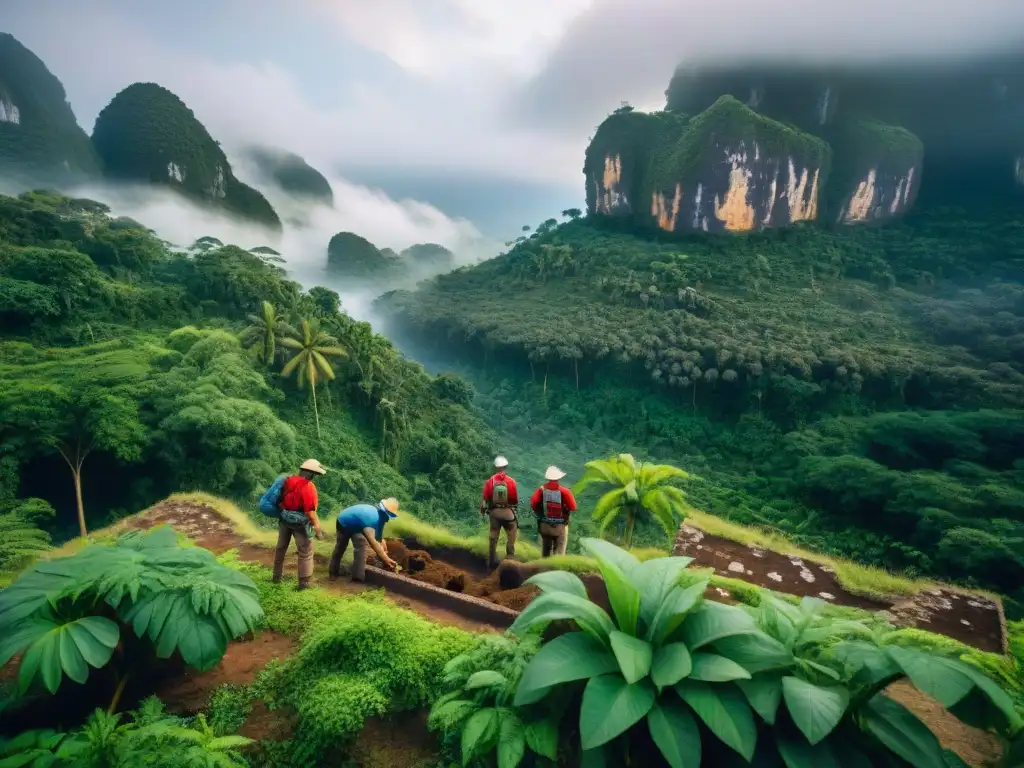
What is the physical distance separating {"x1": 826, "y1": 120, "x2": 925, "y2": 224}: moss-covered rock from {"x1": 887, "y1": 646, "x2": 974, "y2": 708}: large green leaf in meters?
70.8

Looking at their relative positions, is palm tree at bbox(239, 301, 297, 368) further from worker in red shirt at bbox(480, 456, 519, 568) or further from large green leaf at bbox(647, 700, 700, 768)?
large green leaf at bbox(647, 700, 700, 768)

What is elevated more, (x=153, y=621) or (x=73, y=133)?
(x=73, y=133)

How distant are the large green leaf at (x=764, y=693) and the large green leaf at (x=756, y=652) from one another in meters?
0.04

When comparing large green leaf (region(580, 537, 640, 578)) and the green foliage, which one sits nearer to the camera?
the green foliage

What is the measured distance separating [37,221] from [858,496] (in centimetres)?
4230

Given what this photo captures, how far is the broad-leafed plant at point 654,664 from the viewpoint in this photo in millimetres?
2260

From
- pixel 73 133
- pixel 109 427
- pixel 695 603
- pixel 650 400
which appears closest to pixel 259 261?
pixel 109 427

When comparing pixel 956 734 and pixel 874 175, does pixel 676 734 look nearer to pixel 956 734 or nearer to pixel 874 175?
pixel 956 734

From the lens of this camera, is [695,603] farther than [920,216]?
No

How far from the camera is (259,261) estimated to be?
3328cm

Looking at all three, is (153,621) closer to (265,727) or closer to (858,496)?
(265,727)

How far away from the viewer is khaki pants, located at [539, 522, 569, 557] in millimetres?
6652

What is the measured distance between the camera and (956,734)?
333 cm

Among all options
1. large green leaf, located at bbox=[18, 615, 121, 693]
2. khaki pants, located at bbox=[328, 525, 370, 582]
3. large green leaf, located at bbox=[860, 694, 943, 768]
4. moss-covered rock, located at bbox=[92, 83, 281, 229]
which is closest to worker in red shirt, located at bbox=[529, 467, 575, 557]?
khaki pants, located at bbox=[328, 525, 370, 582]
